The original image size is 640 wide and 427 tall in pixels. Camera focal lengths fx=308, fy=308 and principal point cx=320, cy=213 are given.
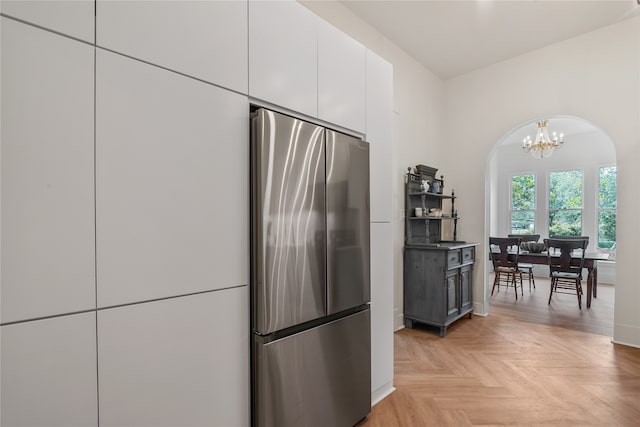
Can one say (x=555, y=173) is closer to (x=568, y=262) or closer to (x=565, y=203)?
(x=565, y=203)

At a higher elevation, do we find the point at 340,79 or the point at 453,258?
the point at 340,79

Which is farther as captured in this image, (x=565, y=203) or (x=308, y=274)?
(x=565, y=203)

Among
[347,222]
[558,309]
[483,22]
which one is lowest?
[558,309]

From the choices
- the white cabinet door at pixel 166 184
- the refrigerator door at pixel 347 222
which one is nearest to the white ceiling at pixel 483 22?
the refrigerator door at pixel 347 222

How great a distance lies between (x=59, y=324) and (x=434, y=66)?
15.7 ft

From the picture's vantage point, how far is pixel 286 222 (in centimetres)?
157

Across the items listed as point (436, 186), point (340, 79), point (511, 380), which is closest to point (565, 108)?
point (436, 186)

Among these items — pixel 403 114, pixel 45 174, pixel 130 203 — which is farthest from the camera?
pixel 403 114

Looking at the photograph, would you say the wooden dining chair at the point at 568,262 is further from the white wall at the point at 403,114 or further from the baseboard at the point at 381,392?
the baseboard at the point at 381,392

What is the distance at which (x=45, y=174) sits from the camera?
3.24 ft

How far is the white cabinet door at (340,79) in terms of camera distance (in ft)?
6.19

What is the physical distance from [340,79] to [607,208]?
295 inches

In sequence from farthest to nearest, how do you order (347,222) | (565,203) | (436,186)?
(565,203)
(436,186)
(347,222)

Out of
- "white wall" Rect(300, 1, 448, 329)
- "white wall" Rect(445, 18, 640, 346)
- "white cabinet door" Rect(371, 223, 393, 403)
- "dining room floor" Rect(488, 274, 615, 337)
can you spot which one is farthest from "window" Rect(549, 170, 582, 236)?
"white cabinet door" Rect(371, 223, 393, 403)
